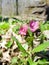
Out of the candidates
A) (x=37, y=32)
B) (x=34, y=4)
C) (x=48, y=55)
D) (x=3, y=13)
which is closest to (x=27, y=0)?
(x=34, y=4)

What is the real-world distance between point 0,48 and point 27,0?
4.88 feet

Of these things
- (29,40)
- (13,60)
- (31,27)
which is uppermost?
(31,27)

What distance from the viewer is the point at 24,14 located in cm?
417

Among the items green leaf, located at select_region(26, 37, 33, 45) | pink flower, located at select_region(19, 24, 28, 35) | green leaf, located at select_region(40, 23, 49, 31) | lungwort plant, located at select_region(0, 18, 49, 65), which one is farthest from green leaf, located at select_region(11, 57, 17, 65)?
green leaf, located at select_region(40, 23, 49, 31)

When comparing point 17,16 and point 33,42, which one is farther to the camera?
point 17,16

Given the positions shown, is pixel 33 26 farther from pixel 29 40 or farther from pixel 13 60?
pixel 13 60

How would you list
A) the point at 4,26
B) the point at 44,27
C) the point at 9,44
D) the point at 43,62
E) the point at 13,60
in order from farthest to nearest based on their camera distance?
the point at 4,26
the point at 44,27
the point at 9,44
the point at 13,60
the point at 43,62

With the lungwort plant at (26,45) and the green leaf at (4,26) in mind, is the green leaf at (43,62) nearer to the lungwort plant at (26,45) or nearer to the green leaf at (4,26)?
the lungwort plant at (26,45)

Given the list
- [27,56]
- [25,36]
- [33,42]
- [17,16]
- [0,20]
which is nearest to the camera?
[27,56]

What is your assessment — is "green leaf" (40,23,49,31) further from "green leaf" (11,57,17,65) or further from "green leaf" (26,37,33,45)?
"green leaf" (11,57,17,65)

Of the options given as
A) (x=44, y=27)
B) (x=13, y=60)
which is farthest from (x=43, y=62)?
(x=44, y=27)

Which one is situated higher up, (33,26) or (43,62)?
(33,26)

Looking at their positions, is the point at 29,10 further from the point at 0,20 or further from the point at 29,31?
the point at 29,31

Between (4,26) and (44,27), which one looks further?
(4,26)
